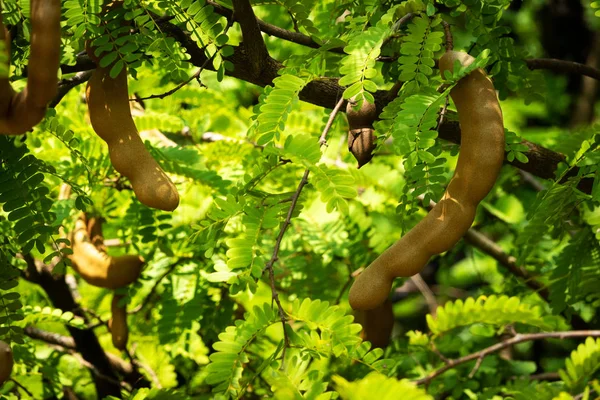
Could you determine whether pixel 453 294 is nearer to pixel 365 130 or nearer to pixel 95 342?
pixel 95 342

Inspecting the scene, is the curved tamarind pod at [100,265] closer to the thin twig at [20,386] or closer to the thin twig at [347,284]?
the thin twig at [20,386]

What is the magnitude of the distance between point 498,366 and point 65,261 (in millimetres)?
1077

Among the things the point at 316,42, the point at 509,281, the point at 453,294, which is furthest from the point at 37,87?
the point at 453,294

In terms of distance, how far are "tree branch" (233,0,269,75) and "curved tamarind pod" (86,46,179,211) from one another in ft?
0.52

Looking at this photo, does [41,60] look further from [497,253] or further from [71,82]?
[497,253]

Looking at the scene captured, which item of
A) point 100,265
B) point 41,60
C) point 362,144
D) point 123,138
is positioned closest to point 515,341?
point 362,144

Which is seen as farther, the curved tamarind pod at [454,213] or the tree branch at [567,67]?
the tree branch at [567,67]

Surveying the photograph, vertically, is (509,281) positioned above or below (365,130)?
below

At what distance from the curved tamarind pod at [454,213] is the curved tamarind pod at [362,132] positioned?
0.14 metres

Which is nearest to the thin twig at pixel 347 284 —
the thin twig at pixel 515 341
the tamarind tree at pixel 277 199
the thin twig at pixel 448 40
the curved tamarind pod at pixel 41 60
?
the tamarind tree at pixel 277 199

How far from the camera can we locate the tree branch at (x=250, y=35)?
931 mm

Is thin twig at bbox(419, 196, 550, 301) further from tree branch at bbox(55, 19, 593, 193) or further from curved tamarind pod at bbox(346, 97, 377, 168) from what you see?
curved tamarind pod at bbox(346, 97, 377, 168)

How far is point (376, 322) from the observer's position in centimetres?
119

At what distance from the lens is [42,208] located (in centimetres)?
95
